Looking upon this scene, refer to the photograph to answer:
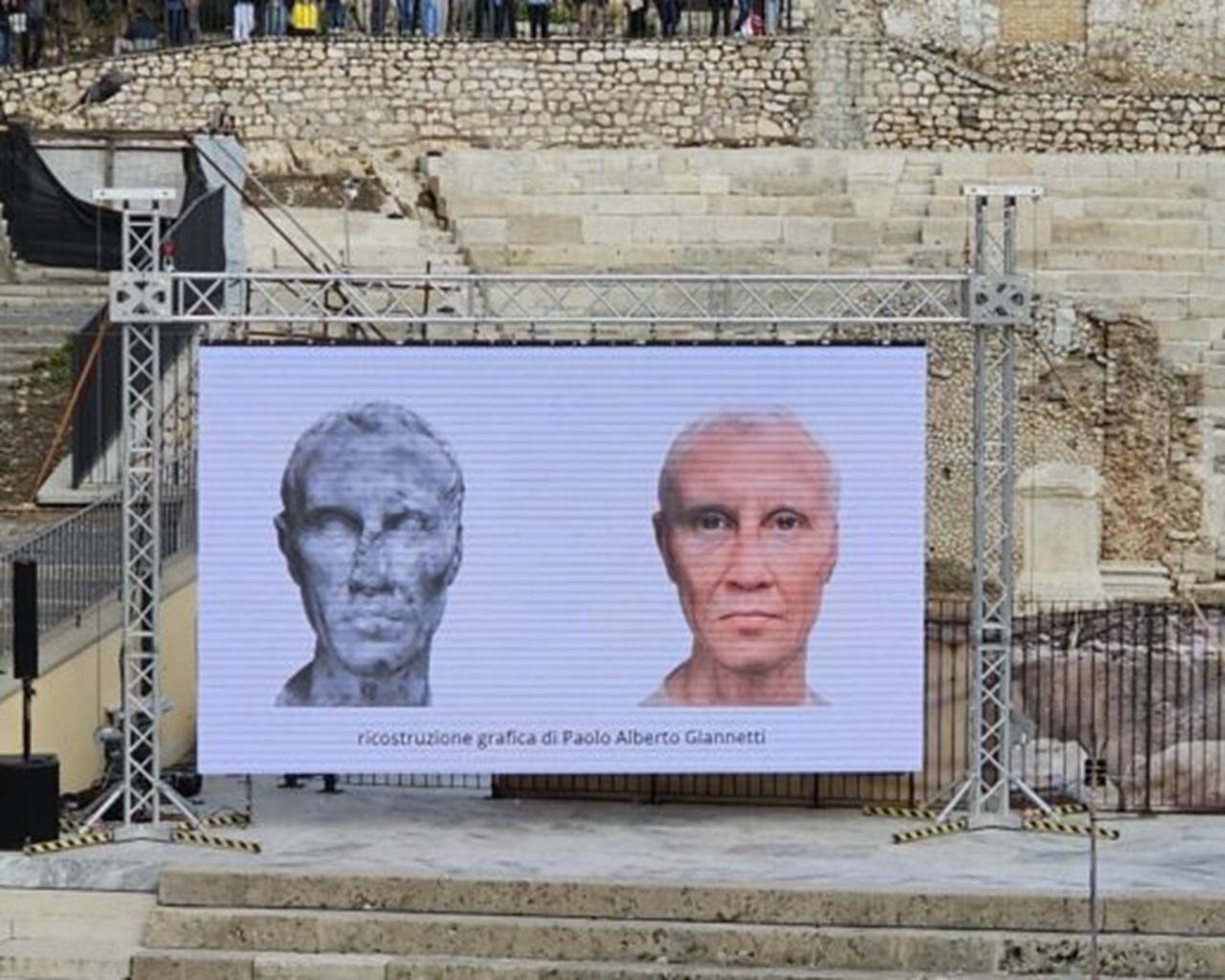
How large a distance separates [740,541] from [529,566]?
1157 millimetres

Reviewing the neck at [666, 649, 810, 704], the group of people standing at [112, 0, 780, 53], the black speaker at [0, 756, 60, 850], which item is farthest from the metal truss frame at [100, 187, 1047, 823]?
the group of people standing at [112, 0, 780, 53]

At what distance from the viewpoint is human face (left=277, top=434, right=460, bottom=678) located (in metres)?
21.3

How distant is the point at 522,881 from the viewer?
65.2ft

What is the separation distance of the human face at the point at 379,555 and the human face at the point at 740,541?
124cm

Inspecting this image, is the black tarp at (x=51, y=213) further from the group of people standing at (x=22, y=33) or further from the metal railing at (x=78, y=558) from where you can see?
the metal railing at (x=78, y=558)

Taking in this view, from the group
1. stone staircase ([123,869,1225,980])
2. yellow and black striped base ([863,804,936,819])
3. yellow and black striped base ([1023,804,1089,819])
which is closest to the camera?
stone staircase ([123,869,1225,980])

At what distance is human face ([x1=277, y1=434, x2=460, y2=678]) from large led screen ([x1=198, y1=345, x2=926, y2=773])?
1 centimetres

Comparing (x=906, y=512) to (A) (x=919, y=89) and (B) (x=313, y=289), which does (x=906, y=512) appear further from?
(A) (x=919, y=89)

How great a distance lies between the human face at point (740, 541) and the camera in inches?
842

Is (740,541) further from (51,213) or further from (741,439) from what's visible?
(51,213)

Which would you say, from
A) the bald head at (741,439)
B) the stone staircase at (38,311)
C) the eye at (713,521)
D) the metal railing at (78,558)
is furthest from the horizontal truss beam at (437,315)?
the stone staircase at (38,311)

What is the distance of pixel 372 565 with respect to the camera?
840 inches

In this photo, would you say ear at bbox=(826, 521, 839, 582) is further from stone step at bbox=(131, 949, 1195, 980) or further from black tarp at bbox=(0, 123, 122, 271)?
black tarp at bbox=(0, 123, 122, 271)

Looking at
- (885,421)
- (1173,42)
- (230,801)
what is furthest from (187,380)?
(1173,42)
